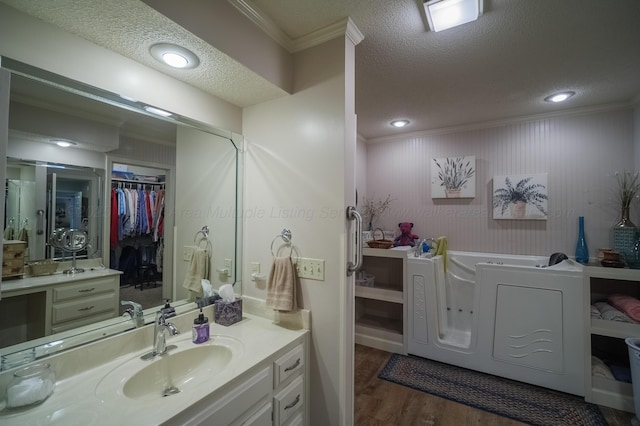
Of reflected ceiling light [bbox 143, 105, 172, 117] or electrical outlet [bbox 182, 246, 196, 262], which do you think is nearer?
reflected ceiling light [bbox 143, 105, 172, 117]

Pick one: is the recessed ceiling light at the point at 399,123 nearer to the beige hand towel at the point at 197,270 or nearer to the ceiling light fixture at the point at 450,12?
the ceiling light fixture at the point at 450,12

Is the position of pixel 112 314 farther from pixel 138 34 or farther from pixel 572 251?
pixel 572 251

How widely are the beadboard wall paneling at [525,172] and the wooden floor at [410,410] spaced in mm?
1517

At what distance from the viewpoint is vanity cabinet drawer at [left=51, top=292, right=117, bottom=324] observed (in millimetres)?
1087

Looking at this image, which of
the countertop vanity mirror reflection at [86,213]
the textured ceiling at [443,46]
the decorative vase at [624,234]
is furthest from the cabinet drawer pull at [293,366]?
the decorative vase at [624,234]

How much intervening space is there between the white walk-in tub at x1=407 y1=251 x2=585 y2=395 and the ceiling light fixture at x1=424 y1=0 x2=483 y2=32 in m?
1.87

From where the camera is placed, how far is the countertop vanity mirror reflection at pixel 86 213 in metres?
0.99

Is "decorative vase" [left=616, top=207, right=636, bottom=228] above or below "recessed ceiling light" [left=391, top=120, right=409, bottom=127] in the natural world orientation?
below

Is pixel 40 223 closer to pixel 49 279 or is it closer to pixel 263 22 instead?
pixel 49 279

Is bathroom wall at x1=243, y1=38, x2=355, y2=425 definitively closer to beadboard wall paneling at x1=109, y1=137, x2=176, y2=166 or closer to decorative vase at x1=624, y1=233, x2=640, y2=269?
beadboard wall paneling at x1=109, y1=137, x2=176, y2=166

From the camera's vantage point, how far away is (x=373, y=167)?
3654mm

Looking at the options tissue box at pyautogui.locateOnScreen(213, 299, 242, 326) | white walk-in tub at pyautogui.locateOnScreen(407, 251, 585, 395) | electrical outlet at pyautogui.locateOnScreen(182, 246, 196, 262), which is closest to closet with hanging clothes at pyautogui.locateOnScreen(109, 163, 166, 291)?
electrical outlet at pyautogui.locateOnScreen(182, 246, 196, 262)

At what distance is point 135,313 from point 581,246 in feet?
11.7

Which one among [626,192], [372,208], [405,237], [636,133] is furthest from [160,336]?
[636,133]
